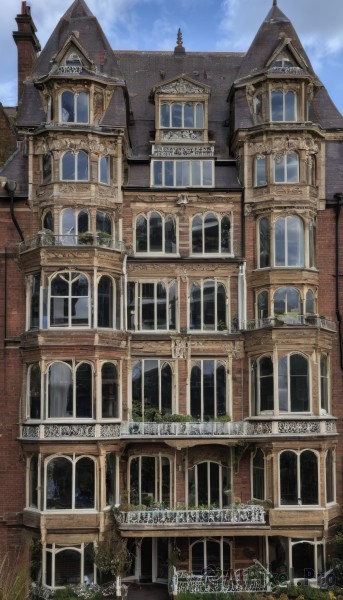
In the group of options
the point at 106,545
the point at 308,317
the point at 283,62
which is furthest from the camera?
the point at 283,62

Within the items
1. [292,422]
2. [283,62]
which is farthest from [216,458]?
[283,62]

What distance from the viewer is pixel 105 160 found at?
37438mm

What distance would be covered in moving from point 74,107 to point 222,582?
75.6 feet

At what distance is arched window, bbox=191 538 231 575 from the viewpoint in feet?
119

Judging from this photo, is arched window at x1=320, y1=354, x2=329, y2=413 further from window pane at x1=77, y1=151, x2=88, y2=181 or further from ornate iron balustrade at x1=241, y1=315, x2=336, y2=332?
window pane at x1=77, y1=151, x2=88, y2=181

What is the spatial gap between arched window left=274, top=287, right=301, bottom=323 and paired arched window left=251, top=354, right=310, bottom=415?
7.24 ft

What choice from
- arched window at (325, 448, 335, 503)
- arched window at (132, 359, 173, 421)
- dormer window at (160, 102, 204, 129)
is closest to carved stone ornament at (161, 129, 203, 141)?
dormer window at (160, 102, 204, 129)

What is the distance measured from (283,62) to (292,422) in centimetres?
1775

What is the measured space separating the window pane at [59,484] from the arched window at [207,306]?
8.96 m

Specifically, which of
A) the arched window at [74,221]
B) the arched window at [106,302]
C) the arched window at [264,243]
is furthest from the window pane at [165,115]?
the arched window at [106,302]

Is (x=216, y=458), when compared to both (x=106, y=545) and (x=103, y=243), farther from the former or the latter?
(x=103, y=243)

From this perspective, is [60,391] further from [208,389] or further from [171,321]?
[208,389]

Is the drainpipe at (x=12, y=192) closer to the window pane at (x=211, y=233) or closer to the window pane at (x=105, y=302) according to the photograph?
the window pane at (x=105, y=302)

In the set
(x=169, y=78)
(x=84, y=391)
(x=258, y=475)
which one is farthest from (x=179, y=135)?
(x=258, y=475)
